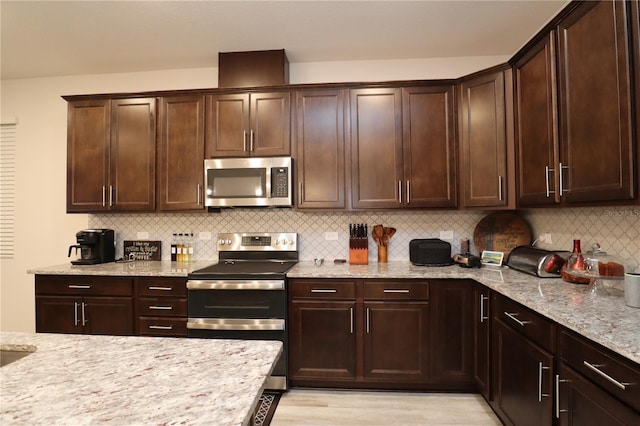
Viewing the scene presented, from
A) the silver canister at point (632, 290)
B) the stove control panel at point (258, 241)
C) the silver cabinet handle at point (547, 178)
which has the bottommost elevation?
the silver canister at point (632, 290)

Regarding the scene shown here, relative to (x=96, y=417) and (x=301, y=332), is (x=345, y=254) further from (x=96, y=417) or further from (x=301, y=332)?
(x=96, y=417)

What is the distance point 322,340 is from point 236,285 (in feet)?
2.53

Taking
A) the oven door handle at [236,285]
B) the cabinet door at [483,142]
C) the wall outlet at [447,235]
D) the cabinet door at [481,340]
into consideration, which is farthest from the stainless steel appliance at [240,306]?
the cabinet door at [483,142]

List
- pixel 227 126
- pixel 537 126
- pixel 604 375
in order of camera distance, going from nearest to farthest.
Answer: pixel 604 375, pixel 537 126, pixel 227 126

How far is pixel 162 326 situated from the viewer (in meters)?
2.50

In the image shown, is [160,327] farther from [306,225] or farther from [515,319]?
[515,319]

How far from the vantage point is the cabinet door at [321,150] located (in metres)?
2.70

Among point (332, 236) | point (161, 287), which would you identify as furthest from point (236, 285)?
point (332, 236)

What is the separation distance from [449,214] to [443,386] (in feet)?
4.69

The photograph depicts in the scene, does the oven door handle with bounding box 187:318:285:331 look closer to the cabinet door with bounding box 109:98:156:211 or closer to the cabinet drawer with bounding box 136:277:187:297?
the cabinet drawer with bounding box 136:277:187:297

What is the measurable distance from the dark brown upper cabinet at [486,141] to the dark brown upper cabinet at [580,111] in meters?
0.15

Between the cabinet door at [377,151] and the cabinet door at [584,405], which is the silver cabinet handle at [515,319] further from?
the cabinet door at [377,151]

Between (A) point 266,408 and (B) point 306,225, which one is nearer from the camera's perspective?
(A) point 266,408

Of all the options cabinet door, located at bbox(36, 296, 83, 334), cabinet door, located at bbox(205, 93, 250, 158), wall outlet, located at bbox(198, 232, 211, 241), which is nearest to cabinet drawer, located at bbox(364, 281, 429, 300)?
cabinet door, located at bbox(205, 93, 250, 158)
